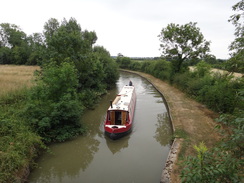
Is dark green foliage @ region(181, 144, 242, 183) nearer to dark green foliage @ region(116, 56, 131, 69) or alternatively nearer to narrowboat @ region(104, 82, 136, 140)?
narrowboat @ region(104, 82, 136, 140)

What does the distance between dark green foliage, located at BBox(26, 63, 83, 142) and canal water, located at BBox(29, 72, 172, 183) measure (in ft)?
2.51

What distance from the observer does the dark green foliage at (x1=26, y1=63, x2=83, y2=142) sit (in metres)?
8.12

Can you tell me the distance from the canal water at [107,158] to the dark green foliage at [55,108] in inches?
30.1

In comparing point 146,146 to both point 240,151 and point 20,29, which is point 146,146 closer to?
point 240,151

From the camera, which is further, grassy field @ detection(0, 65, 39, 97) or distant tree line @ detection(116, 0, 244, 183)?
grassy field @ detection(0, 65, 39, 97)

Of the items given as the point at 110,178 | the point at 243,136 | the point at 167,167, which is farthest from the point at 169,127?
the point at 243,136

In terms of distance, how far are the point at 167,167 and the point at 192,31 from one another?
1936 centimetres

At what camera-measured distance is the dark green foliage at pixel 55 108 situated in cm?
812

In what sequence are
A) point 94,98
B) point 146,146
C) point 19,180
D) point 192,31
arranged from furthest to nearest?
point 192,31 < point 94,98 < point 146,146 < point 19,180

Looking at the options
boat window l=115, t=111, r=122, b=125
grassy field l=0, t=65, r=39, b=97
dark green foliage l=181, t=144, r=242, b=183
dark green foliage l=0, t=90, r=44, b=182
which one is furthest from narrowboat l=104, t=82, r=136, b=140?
grassy field l=0, t=65, r=39, b=97

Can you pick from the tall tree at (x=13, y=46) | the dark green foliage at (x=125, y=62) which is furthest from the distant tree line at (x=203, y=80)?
the tall tree at (x=13, y=46)

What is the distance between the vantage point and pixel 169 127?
1097cm

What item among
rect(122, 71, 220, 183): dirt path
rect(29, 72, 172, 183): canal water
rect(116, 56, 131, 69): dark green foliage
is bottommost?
rect(29, 72, 172, 183): canal water

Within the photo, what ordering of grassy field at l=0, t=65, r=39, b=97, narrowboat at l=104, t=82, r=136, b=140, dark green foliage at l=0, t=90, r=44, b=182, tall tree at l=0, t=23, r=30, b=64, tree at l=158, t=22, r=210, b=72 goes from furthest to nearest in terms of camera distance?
tall tree at l=0, t=23, r=30, b=64 → tree at l=158, t=22, r=210, b=72 → grassy field at l=0, t=65, r=39, b=97 → narrowboat at l=104, t=82, r=136, b=140 → dark green foliage at l=0, t=90, r=44, b=182
